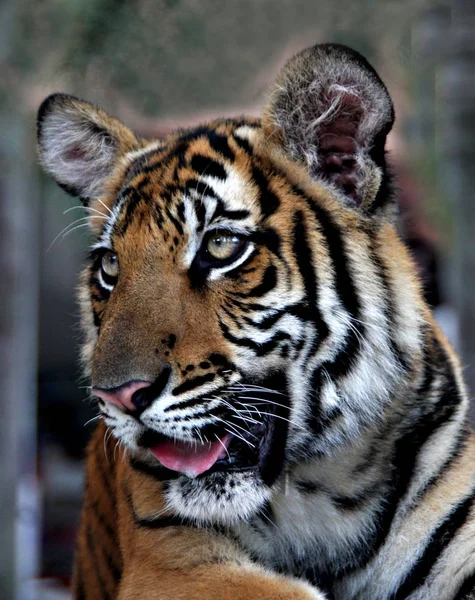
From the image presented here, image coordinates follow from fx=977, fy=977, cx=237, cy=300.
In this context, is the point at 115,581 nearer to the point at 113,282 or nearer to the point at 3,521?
the point at 113,282

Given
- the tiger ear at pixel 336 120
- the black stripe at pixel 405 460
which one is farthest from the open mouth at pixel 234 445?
the tiger ear at pixel 336 120

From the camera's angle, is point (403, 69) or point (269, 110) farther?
point (403, 69)

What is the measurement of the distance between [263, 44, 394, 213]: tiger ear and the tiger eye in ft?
0.98

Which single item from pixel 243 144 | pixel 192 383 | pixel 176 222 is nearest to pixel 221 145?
pixel 243 144

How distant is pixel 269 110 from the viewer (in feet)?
7.83

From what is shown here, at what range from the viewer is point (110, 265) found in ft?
7.76

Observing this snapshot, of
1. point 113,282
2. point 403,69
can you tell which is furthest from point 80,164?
point 403,69

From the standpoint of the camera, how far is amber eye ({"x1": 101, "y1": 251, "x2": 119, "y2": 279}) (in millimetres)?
2348

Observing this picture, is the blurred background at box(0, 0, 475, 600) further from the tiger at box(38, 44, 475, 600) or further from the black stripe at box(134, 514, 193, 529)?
the black stripe at box(134, 514, 193, 529)

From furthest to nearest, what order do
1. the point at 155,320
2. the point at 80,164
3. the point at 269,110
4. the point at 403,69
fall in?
1. the point at 403,69
2. the point at 80,164
3. the point at 269,110
4. the point at 155,320

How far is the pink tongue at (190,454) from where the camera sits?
214 cm

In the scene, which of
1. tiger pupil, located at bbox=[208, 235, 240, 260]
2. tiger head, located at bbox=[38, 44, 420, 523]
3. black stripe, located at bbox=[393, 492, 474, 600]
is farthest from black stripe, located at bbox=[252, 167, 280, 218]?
black stripe, located at bbox=[393, 492, 474, 600]

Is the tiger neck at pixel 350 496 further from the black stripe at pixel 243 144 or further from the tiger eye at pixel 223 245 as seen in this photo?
the black stripe at pixel 243 144

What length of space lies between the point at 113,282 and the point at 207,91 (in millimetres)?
1848
